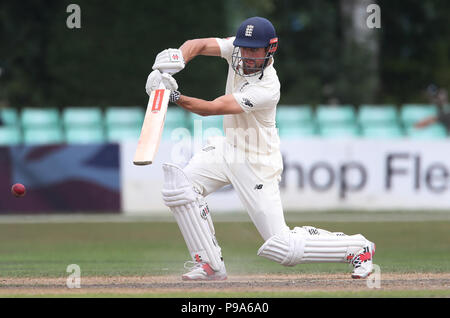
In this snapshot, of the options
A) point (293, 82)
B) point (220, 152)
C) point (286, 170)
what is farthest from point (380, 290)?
point (293, 82)

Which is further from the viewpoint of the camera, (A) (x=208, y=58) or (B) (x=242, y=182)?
(A) (x=208, y=58)

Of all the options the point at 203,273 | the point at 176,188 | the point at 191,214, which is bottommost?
the point at 203,273

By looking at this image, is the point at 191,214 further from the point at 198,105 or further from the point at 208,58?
the point at 208,58

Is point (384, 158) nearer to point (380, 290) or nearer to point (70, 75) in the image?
point (70, 75)

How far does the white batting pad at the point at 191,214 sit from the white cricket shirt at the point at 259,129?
44 centimetres

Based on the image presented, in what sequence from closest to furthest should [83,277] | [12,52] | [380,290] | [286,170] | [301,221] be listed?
[380,290] < [83,277] < [301,221] < [286,170] < [12,52]

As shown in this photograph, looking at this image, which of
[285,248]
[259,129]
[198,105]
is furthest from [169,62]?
[285,248]

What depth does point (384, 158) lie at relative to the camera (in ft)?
40.6

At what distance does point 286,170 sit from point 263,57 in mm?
6348

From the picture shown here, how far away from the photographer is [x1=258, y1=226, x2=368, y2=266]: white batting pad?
5918 mm

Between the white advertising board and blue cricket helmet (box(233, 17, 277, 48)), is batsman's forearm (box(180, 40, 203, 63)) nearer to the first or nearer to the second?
blue cricket helmet (box(233, 17, 277, 48))

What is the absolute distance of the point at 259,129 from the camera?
6125 mm

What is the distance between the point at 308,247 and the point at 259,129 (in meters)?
0.85

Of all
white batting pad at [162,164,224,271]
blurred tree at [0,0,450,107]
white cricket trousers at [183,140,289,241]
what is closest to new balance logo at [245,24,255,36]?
white cricket trousers at [183,140,289,241]
